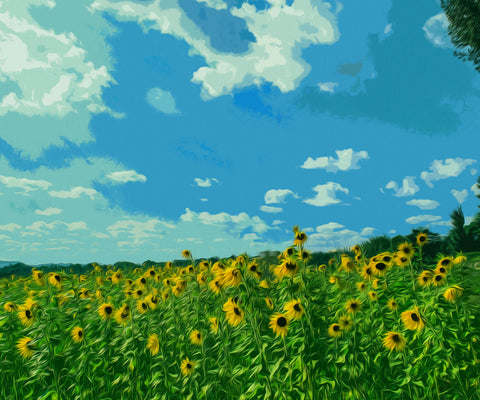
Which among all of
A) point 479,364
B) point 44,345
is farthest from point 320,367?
point 44,345

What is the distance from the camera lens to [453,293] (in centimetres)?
452

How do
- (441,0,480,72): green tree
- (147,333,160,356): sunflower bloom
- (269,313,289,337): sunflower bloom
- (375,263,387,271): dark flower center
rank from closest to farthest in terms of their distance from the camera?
1. (269,313,289,337): sunflower bloom
2. (147,333,160,356): sunflower bloom
3. (375,263,387,271): dark flower center
4. (441,0,480,72): green tree

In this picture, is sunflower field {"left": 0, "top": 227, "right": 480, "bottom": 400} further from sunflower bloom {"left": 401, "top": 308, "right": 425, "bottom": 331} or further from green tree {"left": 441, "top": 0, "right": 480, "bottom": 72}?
green tree {"left": 441, "top": 0, "right": 480, "bottom": 72}

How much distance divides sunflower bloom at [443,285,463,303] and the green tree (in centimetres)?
1473

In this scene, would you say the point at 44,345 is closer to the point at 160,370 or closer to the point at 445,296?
the point at 160,370

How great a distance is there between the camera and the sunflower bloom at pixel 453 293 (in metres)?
4.48

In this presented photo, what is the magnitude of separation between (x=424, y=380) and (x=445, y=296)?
910 mm

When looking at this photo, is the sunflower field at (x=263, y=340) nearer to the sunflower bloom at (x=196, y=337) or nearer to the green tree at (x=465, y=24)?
the sunflower bloom at (x=196, y=337)

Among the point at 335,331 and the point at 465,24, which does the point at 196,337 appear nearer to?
the point at 335,331

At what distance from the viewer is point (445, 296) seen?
4492 mm

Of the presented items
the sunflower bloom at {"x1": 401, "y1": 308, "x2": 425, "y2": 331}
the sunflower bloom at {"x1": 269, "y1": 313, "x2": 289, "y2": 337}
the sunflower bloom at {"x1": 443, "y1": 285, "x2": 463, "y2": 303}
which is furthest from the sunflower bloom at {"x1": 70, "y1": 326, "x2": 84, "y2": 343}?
the sunflower bloom at {"x1": 443, "y1": 285, "x2": 463, "y2": 303}

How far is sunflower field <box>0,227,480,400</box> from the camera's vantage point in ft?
13.1

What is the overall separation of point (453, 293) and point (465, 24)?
1506 cm

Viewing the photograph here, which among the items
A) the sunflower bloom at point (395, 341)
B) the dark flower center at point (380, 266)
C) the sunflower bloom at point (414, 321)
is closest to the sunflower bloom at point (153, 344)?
the sunflower bloom at point (395, 341)
